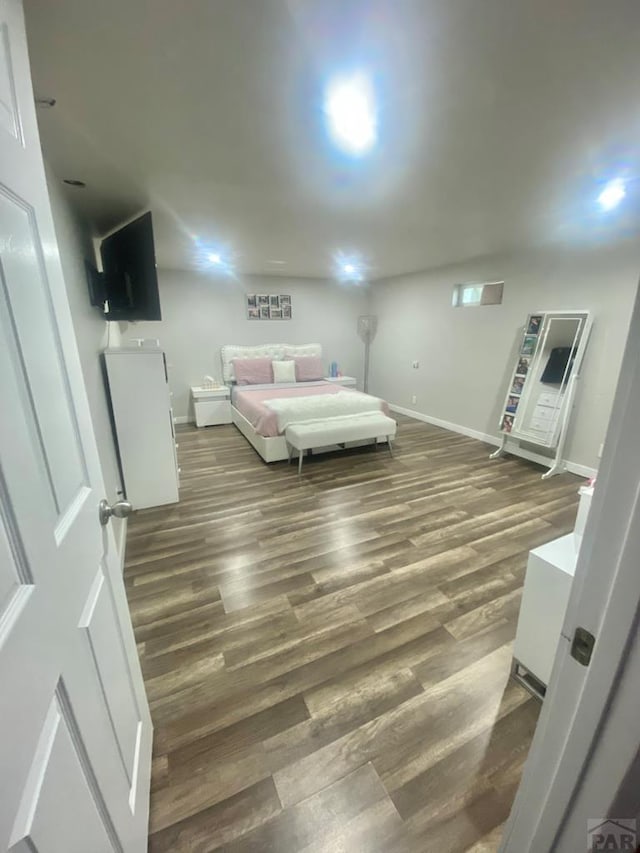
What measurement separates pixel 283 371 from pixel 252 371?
0.50 metres

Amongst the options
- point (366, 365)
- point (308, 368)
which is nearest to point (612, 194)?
point (308, 368)

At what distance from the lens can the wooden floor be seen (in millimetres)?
1083

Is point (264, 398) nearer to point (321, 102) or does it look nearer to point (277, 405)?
point (277, 405)

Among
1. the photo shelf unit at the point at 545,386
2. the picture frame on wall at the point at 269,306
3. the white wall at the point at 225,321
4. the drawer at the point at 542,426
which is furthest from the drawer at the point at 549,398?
the picture frame on wall at the point at 269,306

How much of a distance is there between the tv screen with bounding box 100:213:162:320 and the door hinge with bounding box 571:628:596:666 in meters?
2.67

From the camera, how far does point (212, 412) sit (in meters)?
5.13

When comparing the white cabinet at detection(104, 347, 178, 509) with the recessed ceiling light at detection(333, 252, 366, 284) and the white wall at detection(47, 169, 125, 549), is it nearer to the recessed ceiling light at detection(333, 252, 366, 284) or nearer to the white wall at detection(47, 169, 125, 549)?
the white wall at detection(47, 169, 125, 549)

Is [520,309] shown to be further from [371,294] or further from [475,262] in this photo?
[371,294]

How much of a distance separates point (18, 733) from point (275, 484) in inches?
114

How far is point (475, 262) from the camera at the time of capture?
4285 mm

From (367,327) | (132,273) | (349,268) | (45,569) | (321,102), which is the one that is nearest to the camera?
(45,569)

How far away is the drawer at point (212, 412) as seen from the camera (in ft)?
16.6

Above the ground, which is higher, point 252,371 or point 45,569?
point 45,569

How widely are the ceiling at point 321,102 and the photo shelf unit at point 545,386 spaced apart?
1.10 meters
